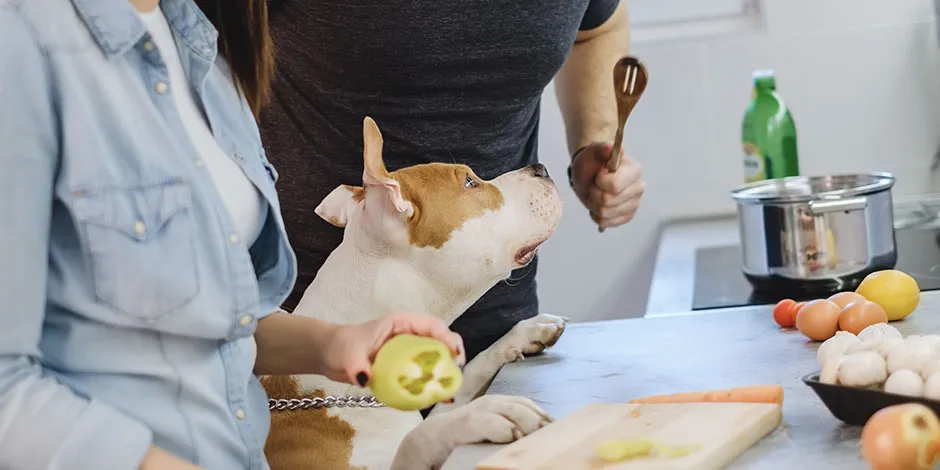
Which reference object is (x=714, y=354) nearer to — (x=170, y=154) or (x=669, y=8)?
(x=170, y=154)

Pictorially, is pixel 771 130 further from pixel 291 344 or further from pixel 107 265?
pixel 107 265

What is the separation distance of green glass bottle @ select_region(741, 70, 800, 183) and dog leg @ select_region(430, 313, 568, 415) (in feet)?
3.99

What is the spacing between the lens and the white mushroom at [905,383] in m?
0.93

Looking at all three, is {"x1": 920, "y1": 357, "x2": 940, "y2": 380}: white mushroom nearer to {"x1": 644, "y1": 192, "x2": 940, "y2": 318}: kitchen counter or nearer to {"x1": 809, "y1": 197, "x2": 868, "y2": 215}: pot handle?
{"x1": 809, "y1": 197, "x2": 868, "y2": 215}: pot handle

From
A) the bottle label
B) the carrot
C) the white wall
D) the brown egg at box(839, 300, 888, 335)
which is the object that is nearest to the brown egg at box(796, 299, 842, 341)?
the brown egg at box(839, 300, 888, 335)

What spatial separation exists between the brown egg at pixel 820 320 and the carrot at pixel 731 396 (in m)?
0.29

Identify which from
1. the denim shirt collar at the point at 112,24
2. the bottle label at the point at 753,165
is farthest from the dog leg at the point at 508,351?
the bottle label at the point at 753,165

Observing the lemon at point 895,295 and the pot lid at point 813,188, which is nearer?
the lemon at point 895,295

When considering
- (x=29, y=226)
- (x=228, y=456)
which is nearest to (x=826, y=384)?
(x=228, y=456)

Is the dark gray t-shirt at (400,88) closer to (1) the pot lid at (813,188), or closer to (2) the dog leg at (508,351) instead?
(2) the dog leg at (508,351)

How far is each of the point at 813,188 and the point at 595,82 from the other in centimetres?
44

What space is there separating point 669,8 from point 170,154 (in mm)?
2109

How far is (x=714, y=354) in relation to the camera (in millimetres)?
1394

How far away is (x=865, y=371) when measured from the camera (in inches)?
38.6
